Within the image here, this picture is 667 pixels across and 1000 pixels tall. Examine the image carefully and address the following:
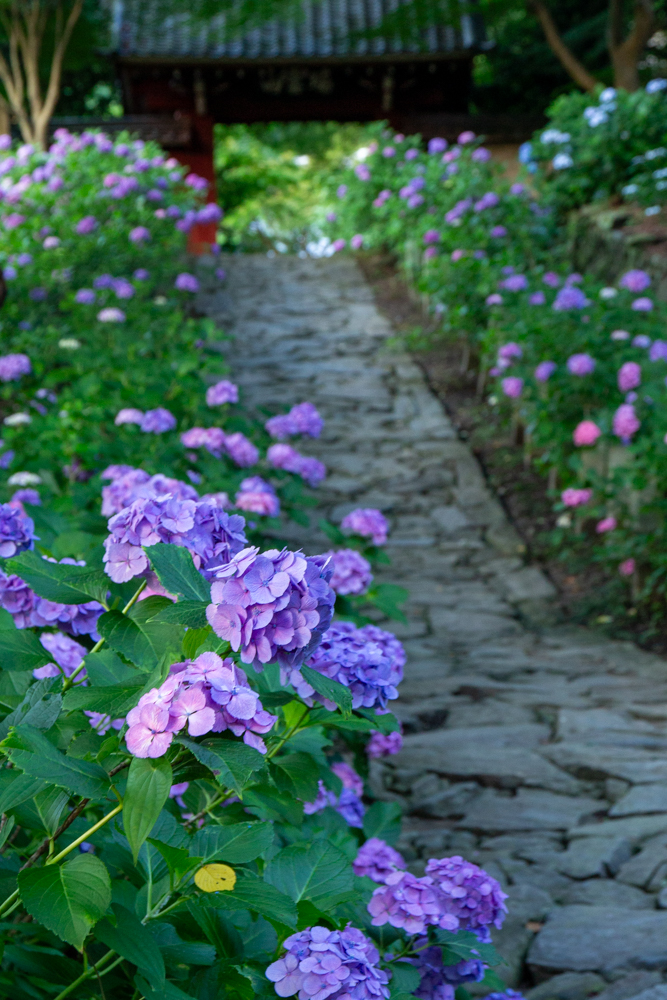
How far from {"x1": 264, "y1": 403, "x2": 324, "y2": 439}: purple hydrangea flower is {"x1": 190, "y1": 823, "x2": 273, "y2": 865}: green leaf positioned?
264 centimetres

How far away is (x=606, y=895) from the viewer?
233 cm

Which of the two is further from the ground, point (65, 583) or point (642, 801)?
point (65, 583)

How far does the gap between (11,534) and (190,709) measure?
0.52 m

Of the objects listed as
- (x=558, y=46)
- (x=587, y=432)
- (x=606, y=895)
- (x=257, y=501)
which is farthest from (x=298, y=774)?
(x=558, y=46)

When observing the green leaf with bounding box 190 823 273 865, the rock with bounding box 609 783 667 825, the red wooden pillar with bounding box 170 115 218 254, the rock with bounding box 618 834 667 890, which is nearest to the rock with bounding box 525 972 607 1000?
the rock with bounding box 618 834 667 890

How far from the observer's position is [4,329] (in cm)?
549

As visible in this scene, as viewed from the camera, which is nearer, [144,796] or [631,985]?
[144,796]

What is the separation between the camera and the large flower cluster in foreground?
819 millimetres

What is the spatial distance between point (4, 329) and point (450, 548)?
2705mm

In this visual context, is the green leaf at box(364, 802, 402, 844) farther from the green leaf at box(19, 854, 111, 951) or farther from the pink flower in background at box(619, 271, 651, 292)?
the pink flower in background at box(619, 271, 651, 292)

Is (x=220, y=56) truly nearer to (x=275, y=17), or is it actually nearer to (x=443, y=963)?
(x=275, y=17)

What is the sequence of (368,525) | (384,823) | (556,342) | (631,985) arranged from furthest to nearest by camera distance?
(556,342) → (368,525) → (631,985) → (384,823)

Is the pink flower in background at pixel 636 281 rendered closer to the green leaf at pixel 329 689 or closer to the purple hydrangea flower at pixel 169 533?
the purple hydrangea flower at pixel 169 533

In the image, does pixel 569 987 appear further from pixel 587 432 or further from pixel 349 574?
pixel 587 432
